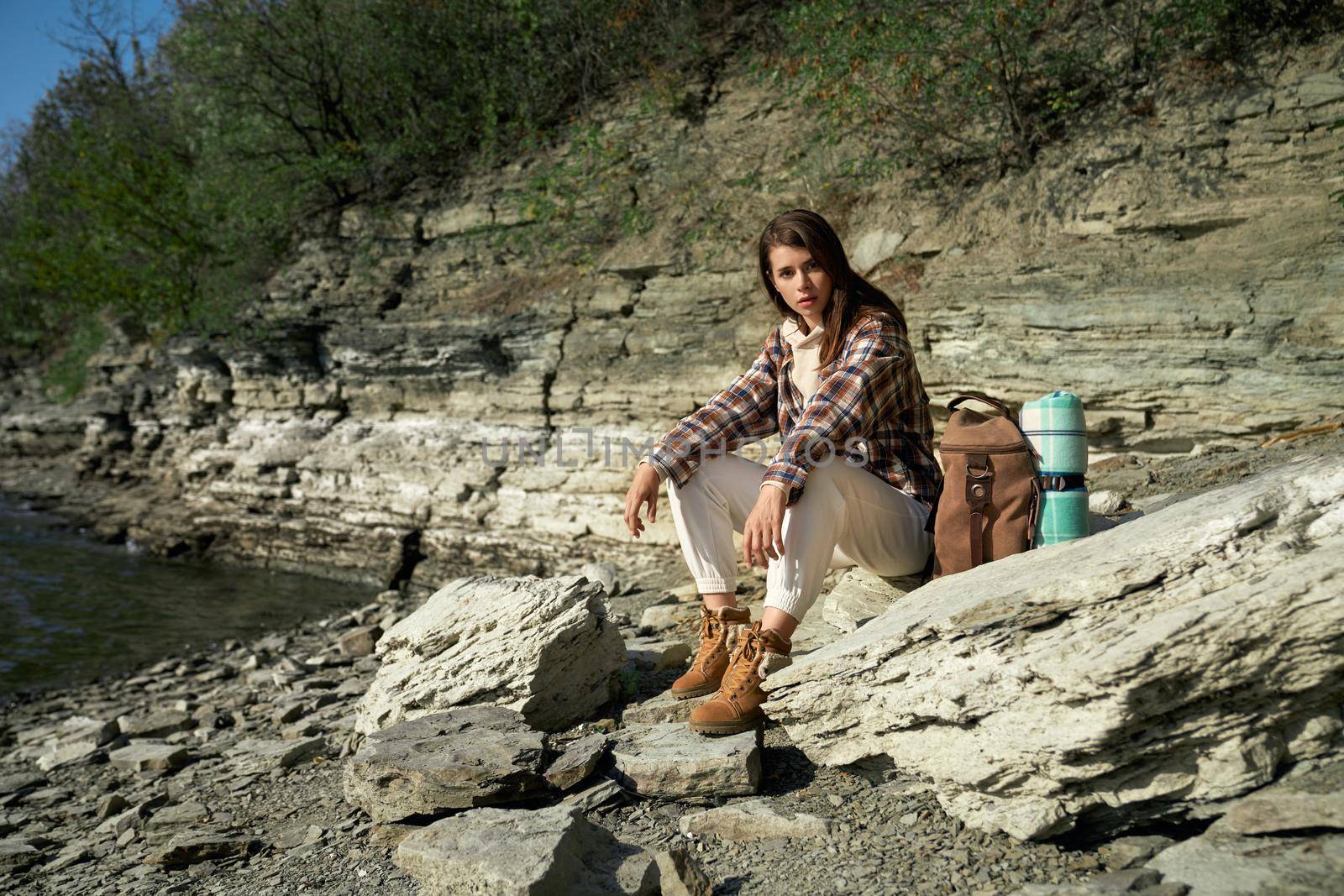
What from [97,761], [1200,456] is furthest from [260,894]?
[1200,456]

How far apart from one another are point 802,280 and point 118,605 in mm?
9101

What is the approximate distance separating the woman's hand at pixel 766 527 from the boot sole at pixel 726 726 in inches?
21.5

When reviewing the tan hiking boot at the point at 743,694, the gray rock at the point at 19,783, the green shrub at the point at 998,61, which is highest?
the green shrub at the point at 998,61

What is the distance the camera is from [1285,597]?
1974 millimetres

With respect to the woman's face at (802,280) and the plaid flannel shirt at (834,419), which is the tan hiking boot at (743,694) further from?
the woman's face at (802,280)

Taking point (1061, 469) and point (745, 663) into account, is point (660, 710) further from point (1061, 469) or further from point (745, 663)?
point (1061, 469)

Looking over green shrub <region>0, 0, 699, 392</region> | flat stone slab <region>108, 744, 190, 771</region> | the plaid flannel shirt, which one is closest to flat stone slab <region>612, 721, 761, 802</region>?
Answer: the plaid flannel shirt

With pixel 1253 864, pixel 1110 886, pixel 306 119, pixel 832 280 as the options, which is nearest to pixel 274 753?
pixel 832 280

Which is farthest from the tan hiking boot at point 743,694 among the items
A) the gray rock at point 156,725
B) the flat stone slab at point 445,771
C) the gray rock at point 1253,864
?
the gray rock at point 156,725

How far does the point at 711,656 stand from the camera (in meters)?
3.34

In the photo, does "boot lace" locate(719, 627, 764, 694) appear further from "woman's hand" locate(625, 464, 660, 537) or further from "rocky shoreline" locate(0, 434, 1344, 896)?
"woman's hand" locate(625, 464, 660, 537)

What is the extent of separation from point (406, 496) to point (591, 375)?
283cm

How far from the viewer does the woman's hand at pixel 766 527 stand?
9.33 feet

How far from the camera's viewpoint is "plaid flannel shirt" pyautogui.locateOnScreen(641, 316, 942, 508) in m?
2.99
